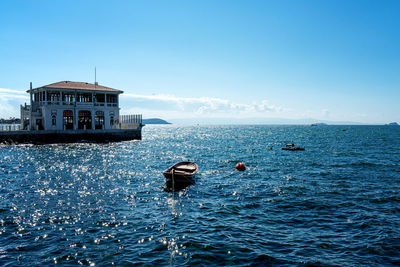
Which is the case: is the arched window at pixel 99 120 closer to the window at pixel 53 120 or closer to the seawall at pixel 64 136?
the seawall at pixel 64 136

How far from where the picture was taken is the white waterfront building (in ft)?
184

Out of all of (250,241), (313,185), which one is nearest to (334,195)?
(313,185)

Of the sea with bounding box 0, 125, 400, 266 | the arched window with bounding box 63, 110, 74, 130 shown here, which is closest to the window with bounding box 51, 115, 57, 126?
the arched window with bounding box 63, 110, 74, 130

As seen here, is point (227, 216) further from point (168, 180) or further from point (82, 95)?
point (82, 95)

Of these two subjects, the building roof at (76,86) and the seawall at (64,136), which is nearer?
the seawall at (64,136)

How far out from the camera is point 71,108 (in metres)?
58.0

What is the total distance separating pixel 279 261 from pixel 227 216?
513cm

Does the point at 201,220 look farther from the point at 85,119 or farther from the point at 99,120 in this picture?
the point at 99,120

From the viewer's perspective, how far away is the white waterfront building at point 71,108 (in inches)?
2207

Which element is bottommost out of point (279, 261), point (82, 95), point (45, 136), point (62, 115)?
point (279, 261)

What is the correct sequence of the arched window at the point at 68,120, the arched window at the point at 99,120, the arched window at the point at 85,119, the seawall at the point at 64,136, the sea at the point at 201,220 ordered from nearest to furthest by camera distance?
the sea at the point at 201,220 < the seawall at the point at 64,136 < the arched window at the point at 68,120 < the arched window at the point at 85,119 < the arched window at the point at 99,120

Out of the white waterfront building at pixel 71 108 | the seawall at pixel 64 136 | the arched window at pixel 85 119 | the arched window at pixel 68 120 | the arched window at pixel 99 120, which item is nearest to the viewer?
the seawall at pixel 64 136

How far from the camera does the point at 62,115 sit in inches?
2248

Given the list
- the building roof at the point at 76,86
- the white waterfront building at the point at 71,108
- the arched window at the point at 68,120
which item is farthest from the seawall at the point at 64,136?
the building roof at the point at 76,86
